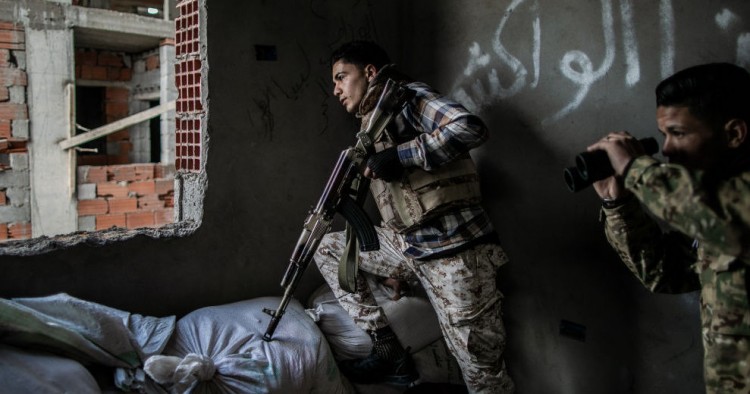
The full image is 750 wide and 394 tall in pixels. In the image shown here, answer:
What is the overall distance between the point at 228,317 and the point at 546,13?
75.4 inches

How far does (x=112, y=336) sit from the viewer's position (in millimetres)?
2158

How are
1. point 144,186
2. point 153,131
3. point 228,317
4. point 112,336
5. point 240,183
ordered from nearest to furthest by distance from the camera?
point 112,336 < point 228,317 < point 240,183 < point 144,186 < point 153,131

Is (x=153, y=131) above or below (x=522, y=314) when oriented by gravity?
above

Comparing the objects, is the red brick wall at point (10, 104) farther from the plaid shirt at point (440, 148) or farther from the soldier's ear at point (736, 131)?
the soldier's ear at point (736, 131)

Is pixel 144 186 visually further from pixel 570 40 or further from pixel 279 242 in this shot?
pixel 570 40

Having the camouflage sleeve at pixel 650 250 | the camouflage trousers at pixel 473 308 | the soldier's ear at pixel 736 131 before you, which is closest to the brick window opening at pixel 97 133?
the camouflage trousers at pixel 473 308

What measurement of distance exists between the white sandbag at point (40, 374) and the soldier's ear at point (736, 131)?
1997 millimetres

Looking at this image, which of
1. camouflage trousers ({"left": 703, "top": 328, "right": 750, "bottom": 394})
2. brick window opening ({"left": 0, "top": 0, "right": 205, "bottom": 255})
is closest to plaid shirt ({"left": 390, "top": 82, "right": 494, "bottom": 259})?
camouflage trousers ({"left": 703, "top": 328, "right": 750, "bottom": 394})

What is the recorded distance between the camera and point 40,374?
1.79m

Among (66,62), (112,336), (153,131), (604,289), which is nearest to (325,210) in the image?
(112,336)

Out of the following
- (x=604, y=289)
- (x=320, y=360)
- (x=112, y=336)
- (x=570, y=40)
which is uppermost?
(x=570, y=40)

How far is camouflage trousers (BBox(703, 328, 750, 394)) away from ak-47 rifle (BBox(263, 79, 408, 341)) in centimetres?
130

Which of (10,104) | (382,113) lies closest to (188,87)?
(382,113)

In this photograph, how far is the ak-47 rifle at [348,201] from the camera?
2.23 meters
